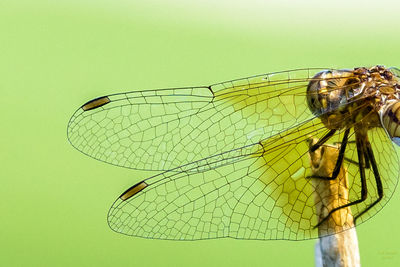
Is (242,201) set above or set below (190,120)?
below

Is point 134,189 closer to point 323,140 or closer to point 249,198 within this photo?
point 249,198

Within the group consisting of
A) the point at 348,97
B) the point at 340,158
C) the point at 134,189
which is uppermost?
the point at 348,97

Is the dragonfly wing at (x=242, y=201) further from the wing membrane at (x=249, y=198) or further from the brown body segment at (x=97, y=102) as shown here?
the brown body segment at (x=97, y=102)

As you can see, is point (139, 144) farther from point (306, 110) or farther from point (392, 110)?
point (392, 110)

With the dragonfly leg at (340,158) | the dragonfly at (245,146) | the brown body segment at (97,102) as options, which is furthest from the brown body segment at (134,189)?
the dragonfly leg at (340,158)

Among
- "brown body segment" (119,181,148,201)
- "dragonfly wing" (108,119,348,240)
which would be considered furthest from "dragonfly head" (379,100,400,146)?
"brown body segment" (119,181,148,201)

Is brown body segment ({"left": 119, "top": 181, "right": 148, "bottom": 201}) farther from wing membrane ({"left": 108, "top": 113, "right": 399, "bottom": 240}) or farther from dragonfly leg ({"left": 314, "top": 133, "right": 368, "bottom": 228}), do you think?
dragonfly leg ({"left": 314, "top": 133, "right": 368, "bottom": 228})

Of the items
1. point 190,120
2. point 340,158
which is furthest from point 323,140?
point 190,120
